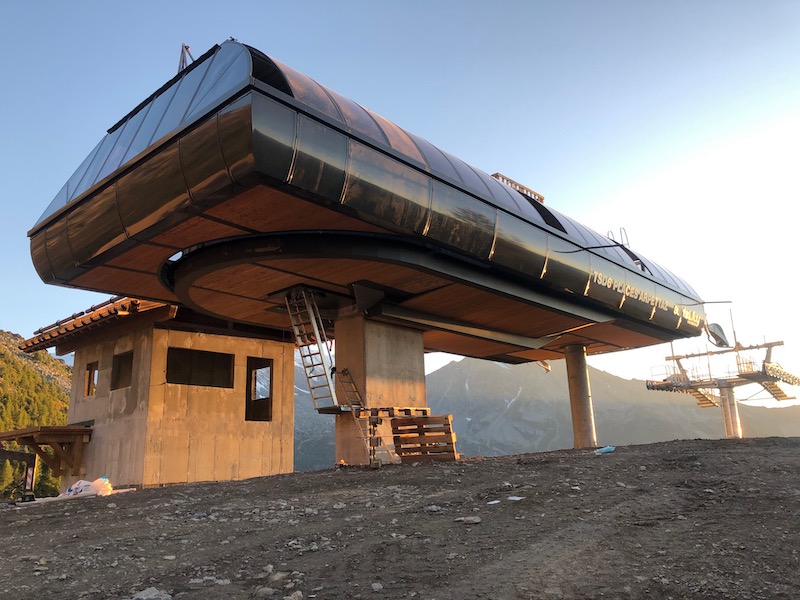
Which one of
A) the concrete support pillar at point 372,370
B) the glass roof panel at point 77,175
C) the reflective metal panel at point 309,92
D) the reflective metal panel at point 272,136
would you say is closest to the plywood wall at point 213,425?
the concrete support pillar at point 372,370

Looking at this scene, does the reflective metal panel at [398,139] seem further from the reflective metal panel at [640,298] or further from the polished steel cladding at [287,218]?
the reflective metal panel at [640,298]

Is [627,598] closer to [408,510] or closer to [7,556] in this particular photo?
[408,510]

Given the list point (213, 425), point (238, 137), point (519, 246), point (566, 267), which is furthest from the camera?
point (213, 425)

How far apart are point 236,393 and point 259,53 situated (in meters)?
14.7

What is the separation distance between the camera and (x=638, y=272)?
867 inches

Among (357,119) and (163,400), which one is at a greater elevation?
(357,119)

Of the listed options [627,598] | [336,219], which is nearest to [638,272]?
[336,219]

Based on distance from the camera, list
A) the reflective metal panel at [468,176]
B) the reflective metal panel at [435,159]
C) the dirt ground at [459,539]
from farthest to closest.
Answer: the reflective metal panel at [468,176] → the reflective metal panel at [435,159] → the dirt ground at [459,539]

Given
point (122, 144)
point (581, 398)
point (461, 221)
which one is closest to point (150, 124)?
point (122, 144)

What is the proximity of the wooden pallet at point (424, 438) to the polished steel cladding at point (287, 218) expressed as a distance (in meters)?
3.40

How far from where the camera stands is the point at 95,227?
1261 cm

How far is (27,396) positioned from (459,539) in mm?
79406

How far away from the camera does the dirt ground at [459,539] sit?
5.09 m

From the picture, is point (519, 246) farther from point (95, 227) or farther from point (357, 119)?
point (95, 227)
